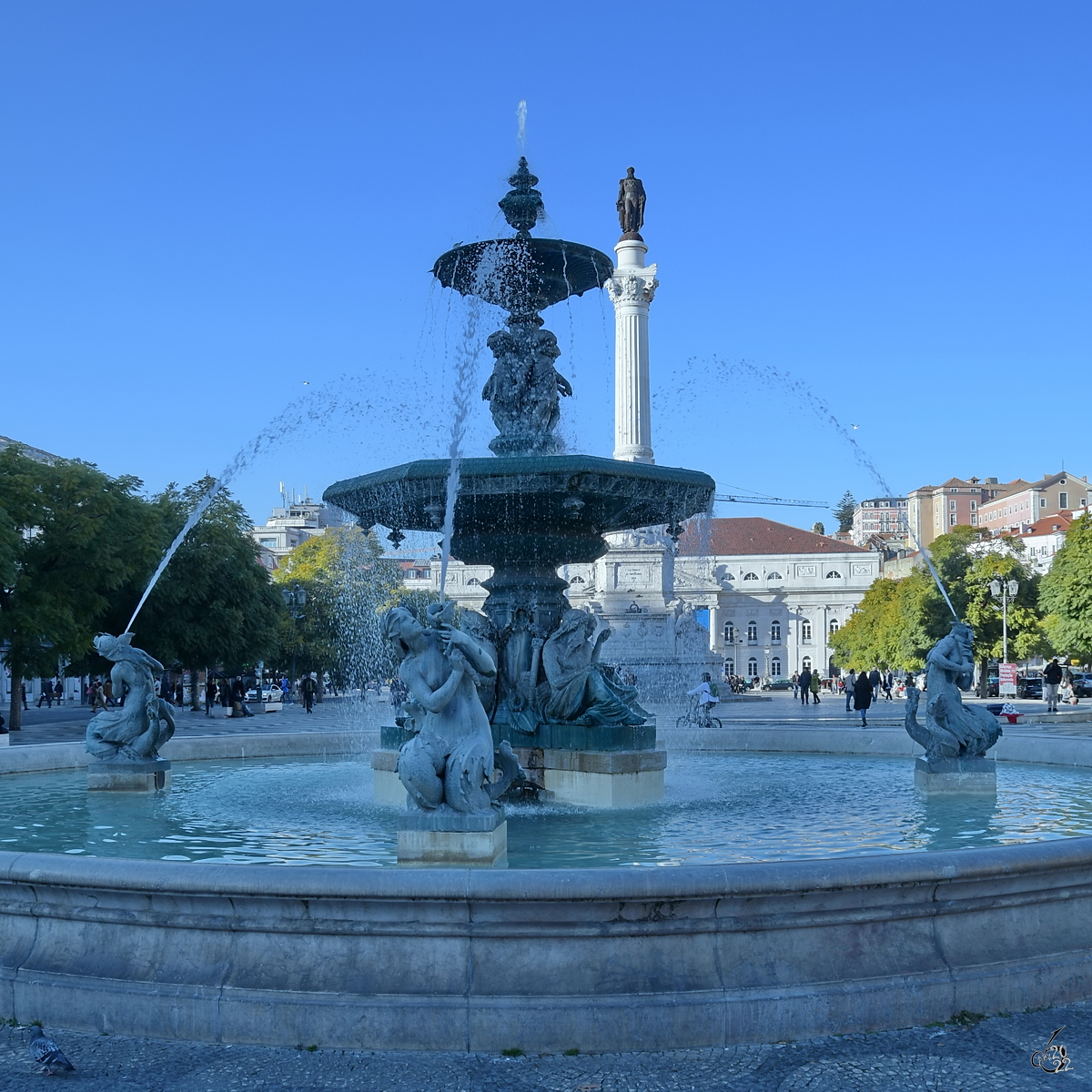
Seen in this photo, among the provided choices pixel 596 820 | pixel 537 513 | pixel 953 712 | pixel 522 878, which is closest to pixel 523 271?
pixel 537 513

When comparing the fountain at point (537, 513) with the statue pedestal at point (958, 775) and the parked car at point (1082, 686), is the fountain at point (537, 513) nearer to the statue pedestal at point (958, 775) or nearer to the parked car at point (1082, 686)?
the statue pedestal at point (958, 775)

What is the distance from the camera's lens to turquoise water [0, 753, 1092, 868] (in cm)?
729

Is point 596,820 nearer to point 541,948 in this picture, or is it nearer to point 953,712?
point 953,712

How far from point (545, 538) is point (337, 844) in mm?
3979

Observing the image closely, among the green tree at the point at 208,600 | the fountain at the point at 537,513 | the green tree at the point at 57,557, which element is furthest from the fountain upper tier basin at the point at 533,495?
the green tree at the point at 208,600

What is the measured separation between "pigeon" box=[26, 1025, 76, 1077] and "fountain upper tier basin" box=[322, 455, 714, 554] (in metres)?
5.69

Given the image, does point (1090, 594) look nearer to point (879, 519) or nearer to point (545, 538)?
point (545, 538)

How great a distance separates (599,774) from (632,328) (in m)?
55.1

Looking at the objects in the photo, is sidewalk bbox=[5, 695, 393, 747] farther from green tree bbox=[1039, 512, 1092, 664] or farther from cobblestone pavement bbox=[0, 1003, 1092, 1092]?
green tree bbox=[1039, 512, 1092, 664]

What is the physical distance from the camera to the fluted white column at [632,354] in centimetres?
6169

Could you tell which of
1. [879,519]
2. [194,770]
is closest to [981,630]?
[194,770]

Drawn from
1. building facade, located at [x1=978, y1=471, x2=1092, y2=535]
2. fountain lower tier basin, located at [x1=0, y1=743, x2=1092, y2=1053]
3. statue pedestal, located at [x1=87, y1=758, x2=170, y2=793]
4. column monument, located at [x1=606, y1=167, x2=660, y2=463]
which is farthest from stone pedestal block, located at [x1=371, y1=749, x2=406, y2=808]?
building facade, located at [x1=978, y1=471, x2=1092, y2=535]

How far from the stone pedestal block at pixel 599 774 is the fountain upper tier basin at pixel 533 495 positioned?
6.55ft

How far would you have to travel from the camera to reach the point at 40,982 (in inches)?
200
